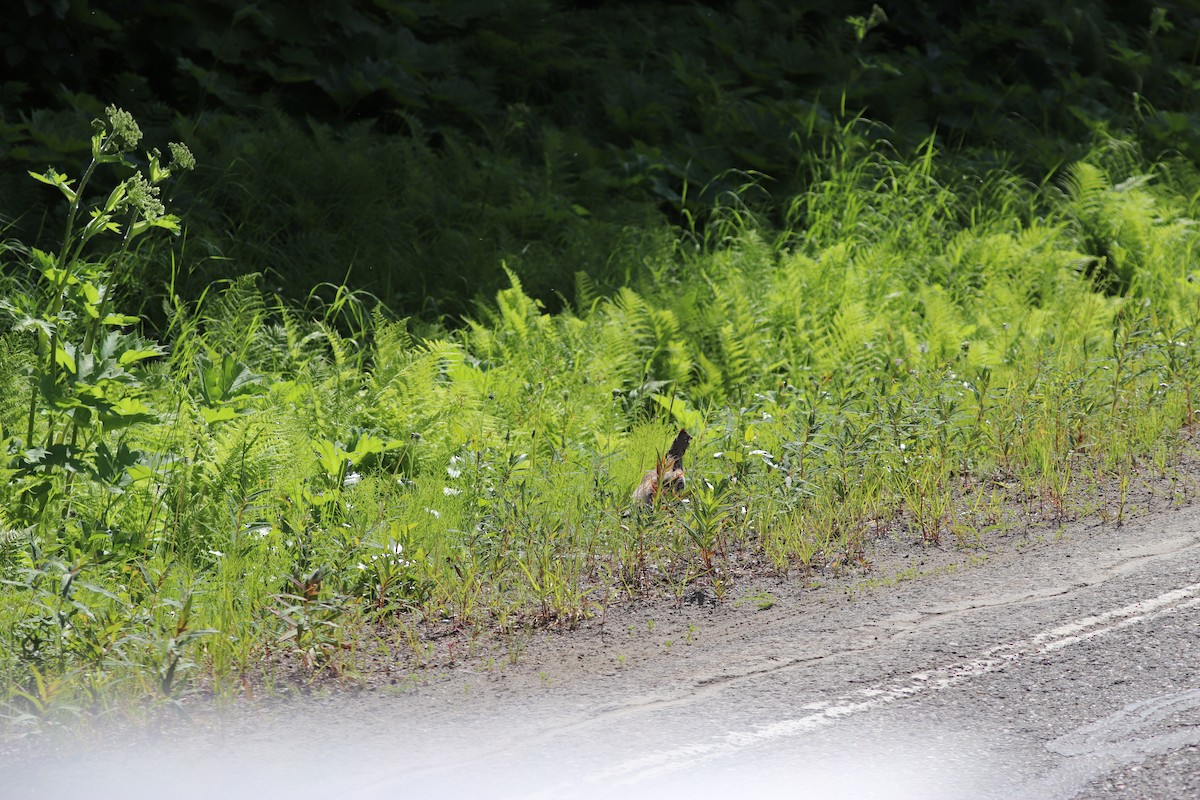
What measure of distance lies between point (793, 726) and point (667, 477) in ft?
5.45

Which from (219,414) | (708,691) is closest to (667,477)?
(708,691)

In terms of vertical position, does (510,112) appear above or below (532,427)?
above

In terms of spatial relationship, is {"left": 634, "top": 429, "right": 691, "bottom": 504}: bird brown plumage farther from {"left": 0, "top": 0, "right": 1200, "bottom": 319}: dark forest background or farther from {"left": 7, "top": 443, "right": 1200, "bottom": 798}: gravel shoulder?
{"left": 0, "top": 0, "right": 1200, "bottom": 319}: dark forest background

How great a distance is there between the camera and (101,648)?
11.6 feet

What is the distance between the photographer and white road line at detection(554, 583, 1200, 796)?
3139 millimetres

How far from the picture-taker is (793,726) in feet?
10.9

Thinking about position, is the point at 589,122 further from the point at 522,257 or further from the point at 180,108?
the point at 180,108

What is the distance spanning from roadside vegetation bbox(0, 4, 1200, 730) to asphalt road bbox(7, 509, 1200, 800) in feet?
1.19

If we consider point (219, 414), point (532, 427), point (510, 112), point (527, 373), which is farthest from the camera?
point (510, 112)

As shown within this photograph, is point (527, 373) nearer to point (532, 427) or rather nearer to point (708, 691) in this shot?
point (532, 427)

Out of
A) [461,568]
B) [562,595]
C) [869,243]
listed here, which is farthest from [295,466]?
[869,243]

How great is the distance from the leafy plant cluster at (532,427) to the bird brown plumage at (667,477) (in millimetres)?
89

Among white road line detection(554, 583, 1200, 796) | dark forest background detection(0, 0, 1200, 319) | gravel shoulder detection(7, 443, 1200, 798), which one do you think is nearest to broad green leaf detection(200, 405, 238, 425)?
gravel shoulder detection(7, 443, 1200, 798)

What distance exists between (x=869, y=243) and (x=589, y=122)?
2.64 meters
